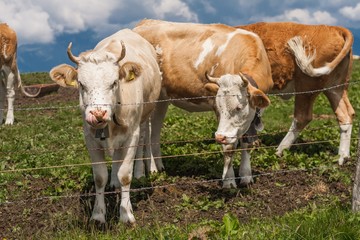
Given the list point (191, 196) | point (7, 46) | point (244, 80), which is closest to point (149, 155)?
point (191, 196)

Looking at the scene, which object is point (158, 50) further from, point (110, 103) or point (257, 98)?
point (110, 103)

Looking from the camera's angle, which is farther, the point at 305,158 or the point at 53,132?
the point at 53,132

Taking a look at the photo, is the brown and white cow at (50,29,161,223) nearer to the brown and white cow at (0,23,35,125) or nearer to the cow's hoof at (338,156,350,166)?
the cow's hoof at (338,156,350,166)

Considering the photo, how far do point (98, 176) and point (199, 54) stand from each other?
3252 millimetres

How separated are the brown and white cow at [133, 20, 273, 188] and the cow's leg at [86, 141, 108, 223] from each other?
163 cm

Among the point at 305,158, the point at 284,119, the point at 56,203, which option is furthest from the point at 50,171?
the point at 284,119

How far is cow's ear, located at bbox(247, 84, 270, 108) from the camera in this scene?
23.4 ft

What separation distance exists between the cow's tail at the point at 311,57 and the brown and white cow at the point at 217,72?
2.80ft

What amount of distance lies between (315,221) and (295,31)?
227 inches

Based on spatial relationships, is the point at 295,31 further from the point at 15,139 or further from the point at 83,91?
the point at 15,139

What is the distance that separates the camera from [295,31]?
1038 centimetres

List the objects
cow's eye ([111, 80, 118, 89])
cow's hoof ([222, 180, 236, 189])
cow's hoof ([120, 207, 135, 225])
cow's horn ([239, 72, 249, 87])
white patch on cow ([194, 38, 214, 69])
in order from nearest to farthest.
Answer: cow's eye ([111, 80, 118, 89]), cow's hoof ([120, 207, 135, 225]), cow's horn ([239, 72, 249, 87]), cow's hoof ([222, 180, 236, 189]), white patch on cow ([194, 38, 214, 69])

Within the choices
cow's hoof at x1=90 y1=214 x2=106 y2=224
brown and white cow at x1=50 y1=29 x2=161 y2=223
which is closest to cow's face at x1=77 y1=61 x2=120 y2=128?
brown and white cow at x1=50 y1=29 x2=161 y2=223

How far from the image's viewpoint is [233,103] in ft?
23.6
